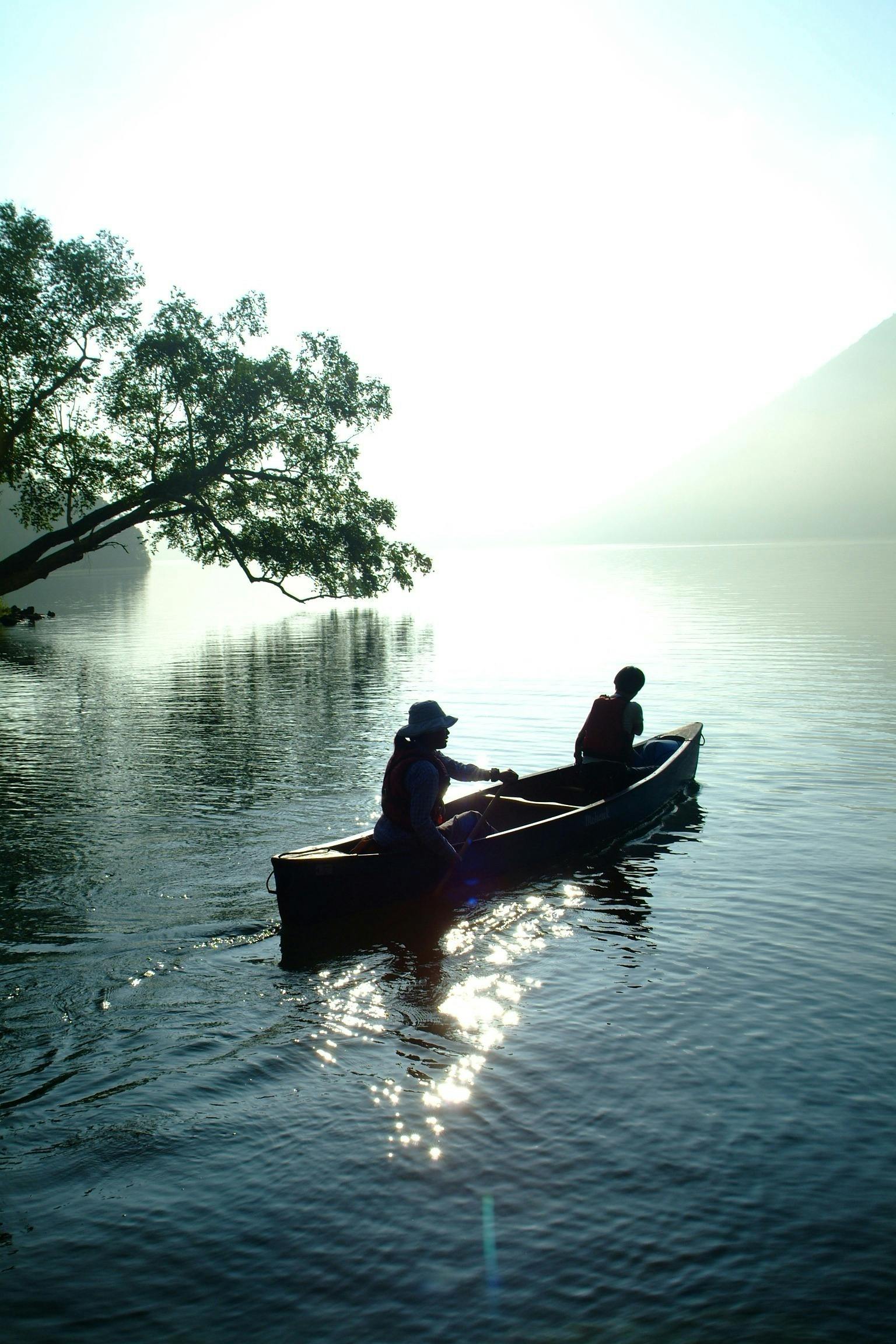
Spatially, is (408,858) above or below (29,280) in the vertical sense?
below

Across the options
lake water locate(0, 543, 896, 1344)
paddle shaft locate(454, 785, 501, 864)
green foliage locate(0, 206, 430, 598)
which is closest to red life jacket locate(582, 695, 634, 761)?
lake water locate(0, 543, 896, 1344)

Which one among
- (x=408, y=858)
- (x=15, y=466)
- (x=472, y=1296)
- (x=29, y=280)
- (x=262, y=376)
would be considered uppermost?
(x=29, y=280)

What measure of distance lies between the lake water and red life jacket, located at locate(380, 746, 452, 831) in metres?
1.33

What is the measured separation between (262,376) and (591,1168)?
2891 cm

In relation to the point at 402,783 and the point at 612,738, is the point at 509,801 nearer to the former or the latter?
the point at 612,738

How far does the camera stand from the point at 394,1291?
5.28 metres

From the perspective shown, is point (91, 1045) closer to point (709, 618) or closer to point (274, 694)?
point (274, 694)

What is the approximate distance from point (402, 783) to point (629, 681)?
5404 mm

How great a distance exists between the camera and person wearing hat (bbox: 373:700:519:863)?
10.6 metres

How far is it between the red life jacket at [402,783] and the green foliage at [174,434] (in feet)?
68.3

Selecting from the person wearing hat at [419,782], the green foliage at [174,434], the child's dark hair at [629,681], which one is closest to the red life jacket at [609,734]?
the child's dark hair at [629,681]

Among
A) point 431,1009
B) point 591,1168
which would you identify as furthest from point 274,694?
point 591,1168

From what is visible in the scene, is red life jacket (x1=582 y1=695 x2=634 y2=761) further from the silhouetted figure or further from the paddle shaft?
the paddle shaft

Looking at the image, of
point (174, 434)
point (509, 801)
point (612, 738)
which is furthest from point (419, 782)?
point (174, 434)
